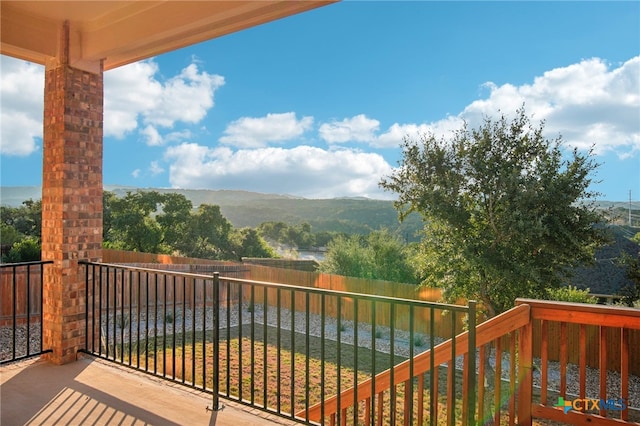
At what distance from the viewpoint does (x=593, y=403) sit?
99.8 inches

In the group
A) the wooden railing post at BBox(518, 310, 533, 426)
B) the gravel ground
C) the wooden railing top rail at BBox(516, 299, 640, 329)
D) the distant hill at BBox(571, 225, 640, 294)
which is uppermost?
the wooden railing top rail at BBox(516, 299, 640, 329)

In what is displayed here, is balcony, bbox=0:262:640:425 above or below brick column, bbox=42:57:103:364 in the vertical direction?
below

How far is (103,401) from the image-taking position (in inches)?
105

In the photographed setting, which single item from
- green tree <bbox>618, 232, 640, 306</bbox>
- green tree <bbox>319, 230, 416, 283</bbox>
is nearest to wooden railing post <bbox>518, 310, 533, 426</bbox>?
green tree <bbox>618, 232, 640, 306</bbox>

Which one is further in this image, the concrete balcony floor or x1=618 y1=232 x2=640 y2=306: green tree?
x1=618 y1=232 x2=640 y2=306: green tree

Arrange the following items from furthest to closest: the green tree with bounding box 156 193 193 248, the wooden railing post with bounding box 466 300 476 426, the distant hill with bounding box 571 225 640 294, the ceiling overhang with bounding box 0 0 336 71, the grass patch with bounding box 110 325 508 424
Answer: the green tree with bounding box 156 193 193 248 < the distant hill with bounding box 571 225 640 294 < the grass patch with bounding box 110 325 508 424 < the ceiling overhang with bounding box 0 0 336 71 < the wooden railing post with bounding box 466 300 476 426

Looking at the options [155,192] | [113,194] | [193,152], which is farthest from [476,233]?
[193,152]

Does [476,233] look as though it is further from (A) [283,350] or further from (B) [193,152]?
(B) [193,152]

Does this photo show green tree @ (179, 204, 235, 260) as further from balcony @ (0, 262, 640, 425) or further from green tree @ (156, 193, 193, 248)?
balcony @ (0, 262, 640, 425)

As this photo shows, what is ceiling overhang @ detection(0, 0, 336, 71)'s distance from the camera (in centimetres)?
288

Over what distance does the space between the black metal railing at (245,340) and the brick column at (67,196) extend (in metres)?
0.15

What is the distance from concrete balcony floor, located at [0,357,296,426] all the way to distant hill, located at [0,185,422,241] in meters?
17.6

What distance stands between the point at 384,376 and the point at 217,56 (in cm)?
1692

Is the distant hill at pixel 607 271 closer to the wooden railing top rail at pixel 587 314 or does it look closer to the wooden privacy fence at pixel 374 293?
the wooden privacy fence at pixel 374 293
